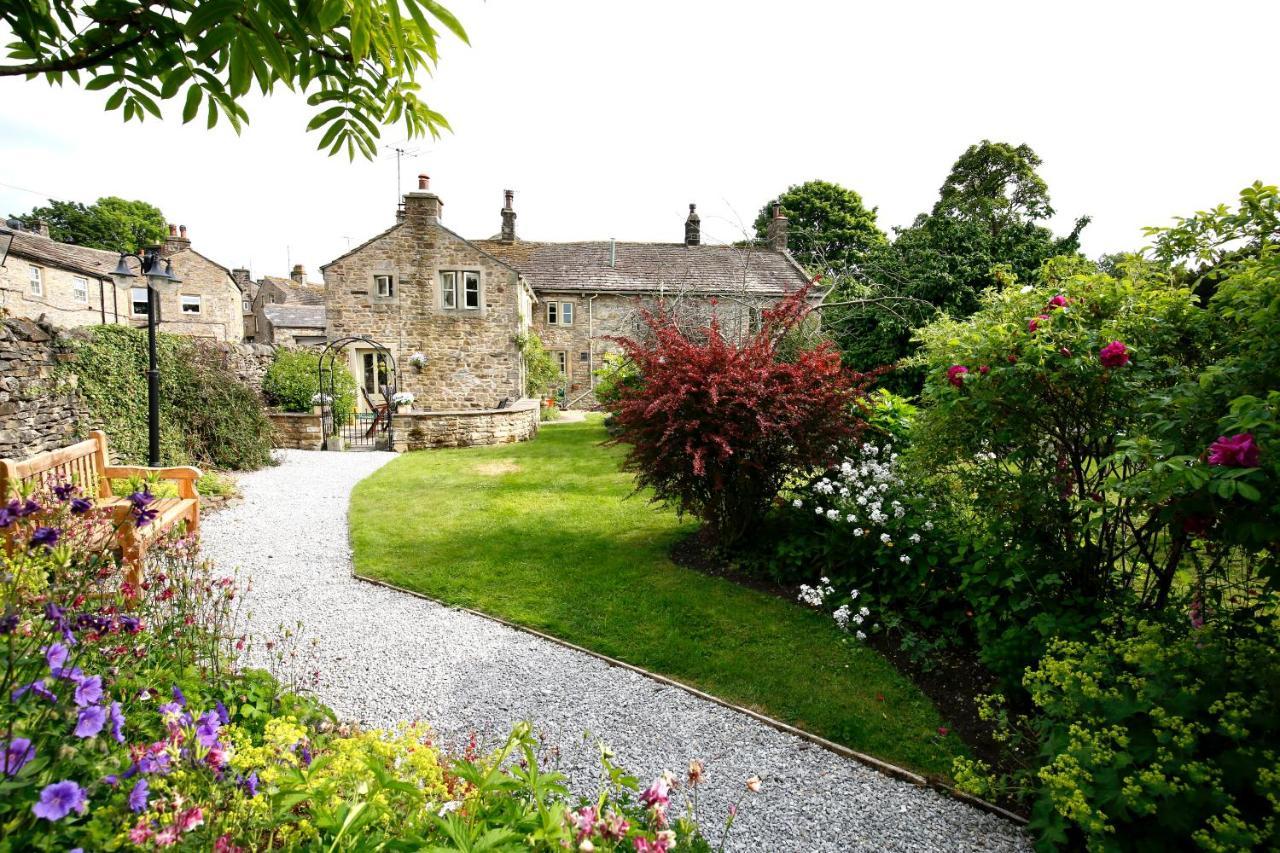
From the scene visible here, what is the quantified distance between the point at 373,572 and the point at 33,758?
17.9 ft

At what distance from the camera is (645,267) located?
29.1 m

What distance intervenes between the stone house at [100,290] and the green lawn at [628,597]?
20565 millimetres

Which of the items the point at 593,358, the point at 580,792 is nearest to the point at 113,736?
the point at 580,792

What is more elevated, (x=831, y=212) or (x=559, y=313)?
(x=831, y=212)

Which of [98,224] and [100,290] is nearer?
[100,290]

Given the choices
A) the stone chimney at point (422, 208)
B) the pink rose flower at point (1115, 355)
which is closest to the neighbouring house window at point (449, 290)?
the stone chimney at point (422, 208)

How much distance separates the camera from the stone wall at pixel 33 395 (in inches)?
292

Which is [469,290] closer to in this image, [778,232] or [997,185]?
[778,232]

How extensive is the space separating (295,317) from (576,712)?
38.3m

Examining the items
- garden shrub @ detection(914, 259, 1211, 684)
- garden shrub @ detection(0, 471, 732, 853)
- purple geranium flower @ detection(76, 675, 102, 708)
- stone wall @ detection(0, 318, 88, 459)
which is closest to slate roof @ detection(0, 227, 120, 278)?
stone wall @ detection(0, 318, 88, 459)

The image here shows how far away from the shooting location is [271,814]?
5.74 ft

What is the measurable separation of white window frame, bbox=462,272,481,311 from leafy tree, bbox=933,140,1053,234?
22.3 metres

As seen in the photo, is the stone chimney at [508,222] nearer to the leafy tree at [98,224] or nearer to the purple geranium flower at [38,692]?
the purple geranium flower at [38,692]

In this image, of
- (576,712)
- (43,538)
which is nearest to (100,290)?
(576,712)
